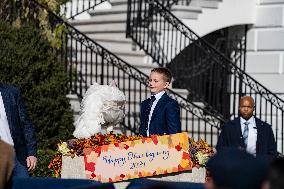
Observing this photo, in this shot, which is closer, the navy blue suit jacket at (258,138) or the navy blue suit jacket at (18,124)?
the navy blue suit jacket at (18,124)

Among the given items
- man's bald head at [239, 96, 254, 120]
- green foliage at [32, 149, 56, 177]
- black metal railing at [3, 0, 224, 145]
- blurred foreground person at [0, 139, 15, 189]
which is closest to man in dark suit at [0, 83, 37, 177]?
blurred foreground person at [0, 139, 15, 189]

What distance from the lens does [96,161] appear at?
372 inches

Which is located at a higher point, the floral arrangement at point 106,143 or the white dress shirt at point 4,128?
the white dress shirt at point 4,128

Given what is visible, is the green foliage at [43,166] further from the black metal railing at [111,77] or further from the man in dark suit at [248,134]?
the black metal railing at [111,77]

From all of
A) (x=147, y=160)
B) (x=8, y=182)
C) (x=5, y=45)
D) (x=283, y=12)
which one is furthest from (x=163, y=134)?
(x=283, y=12)

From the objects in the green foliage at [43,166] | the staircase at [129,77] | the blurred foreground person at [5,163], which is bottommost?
the green foliage at [43,166]

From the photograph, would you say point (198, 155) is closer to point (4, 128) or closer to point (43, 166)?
point (4, 128)

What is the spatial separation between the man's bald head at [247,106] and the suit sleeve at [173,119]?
100cm

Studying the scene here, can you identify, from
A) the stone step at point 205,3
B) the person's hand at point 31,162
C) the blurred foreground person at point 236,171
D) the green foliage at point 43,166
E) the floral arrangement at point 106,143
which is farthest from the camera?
the stone step at point 205,3

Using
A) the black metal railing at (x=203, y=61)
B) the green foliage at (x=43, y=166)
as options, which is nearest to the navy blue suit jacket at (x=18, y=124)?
the green foliage at (x=43, y=166)

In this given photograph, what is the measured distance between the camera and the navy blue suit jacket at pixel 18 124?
8.79 meters

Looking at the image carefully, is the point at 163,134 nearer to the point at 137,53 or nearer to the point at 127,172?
the point at 127,172

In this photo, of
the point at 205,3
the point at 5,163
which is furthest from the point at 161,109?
the point at 205,3

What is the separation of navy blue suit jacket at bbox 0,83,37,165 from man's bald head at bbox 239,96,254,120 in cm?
259
